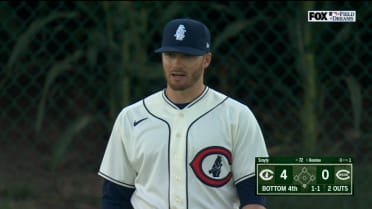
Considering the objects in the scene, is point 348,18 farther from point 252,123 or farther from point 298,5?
point 252,123

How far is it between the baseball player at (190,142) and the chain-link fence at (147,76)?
85.3 inches

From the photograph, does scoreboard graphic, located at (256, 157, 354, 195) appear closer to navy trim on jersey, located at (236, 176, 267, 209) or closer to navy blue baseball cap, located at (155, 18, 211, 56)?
navy trim on jersey, located at (236, 176, 267, 209)

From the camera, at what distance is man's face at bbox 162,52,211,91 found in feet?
16.5

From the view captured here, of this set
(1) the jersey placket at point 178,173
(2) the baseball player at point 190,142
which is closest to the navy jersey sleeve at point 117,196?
(2) the baseball player at point 190,142

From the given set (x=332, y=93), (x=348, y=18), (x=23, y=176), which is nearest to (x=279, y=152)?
(x=332, y=93)

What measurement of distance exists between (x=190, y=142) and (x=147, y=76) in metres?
2.30

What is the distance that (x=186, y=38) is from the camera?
5.05 metres

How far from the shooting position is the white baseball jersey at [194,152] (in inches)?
197

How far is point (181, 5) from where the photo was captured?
7289 millimetres

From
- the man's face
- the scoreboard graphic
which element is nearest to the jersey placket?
the man's face

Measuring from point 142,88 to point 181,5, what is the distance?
21.1 inches

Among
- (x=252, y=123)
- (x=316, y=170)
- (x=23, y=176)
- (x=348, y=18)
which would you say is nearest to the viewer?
(x=252, y=123)

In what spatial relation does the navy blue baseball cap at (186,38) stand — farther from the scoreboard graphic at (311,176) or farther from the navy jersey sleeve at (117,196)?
the scoreboard graphic at (311,176)

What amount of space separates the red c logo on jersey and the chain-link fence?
2284mm
